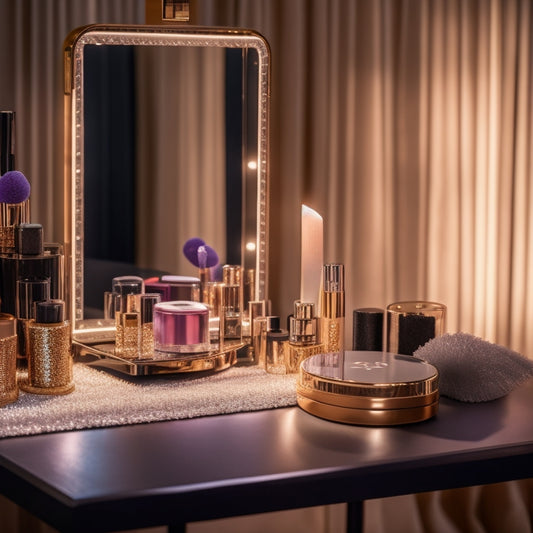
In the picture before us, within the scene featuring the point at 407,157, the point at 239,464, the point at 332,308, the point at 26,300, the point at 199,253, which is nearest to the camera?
the point at 239,464

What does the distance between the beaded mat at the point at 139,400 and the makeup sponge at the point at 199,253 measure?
182mm

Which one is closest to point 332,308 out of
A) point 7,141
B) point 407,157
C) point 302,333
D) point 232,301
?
point 302,333

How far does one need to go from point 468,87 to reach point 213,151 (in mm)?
697

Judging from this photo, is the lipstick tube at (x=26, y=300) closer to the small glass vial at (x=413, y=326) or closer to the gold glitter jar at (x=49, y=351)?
the gold glitter jar at (x=49, y=351)

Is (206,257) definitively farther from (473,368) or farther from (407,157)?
(407,157)

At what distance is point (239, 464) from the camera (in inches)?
34.4

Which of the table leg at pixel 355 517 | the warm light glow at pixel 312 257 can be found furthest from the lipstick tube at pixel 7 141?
the table leg at pixel 355 517

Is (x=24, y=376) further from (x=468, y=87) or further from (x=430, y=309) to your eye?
(x=468, y=87)

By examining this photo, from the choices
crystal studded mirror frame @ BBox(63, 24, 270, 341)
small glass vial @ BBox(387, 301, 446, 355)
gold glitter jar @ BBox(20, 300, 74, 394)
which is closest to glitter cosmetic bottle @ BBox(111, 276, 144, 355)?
crystal studded mirror frame @ BBox(63, 24, 270, 341)

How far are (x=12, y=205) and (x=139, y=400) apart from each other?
13.4 inches

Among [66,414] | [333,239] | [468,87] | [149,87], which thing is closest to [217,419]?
[66,414]

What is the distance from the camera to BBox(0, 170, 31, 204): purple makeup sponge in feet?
3.84

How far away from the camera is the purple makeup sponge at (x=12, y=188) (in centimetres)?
117

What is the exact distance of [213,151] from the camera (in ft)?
4.40
